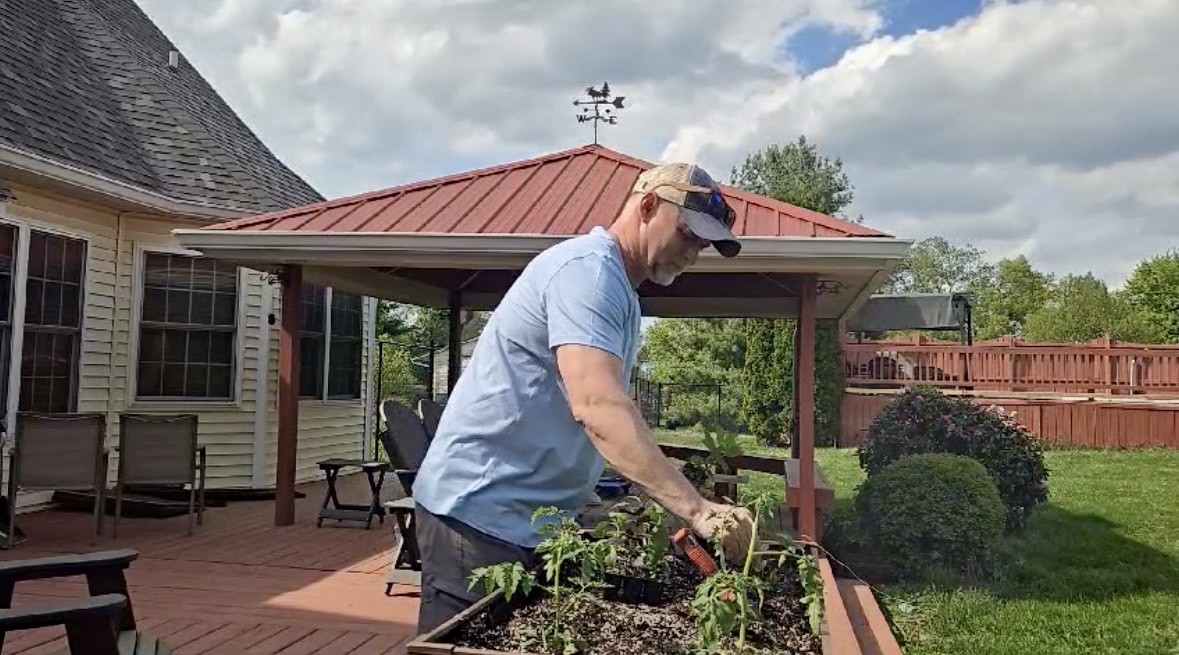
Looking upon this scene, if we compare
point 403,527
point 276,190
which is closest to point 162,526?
point 403,527

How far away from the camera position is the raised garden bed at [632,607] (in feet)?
4.77

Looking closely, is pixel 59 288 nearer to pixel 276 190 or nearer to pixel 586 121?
pixel 276 190

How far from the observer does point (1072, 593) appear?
5898mm

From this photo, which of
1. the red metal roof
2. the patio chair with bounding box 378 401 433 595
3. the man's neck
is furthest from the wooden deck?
the man's neck

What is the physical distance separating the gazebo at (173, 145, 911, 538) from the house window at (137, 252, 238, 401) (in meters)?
1.38

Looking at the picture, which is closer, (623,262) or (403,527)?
(623,262)

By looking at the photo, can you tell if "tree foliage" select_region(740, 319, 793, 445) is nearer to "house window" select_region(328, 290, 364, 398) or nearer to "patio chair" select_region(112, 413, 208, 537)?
"house window" select_region(328, 290, 364, 398)

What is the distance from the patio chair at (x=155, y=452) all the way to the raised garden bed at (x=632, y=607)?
16.3 ft

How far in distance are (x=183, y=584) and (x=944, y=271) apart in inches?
1938

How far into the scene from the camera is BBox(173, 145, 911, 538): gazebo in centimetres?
566

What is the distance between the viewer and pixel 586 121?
1767cm

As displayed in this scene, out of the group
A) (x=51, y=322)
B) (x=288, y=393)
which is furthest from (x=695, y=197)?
(x=51, y=322)

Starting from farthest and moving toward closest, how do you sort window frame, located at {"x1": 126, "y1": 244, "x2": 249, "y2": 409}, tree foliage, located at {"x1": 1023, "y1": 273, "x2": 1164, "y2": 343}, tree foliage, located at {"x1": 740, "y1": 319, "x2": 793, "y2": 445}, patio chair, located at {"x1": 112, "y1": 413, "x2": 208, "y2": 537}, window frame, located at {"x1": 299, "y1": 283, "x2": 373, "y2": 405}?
tree foliage, located at {"x1": 1023, "y1": 273, "x2": 1164, "y2": 343} → tree foliage, located at {"x1": 740, "y1": 319, "x2": 793, "y2": 445} → window frame, located at {"x1": 299, "y1": 283, "x2": 373, "y2": 405} → window frame, located at {"x1": 126, "y1": 244, "x2": 249, "y2": 409} → patio chair, located at {"x1": 112, "y1": 413, "x2": 208, "y2": 537}

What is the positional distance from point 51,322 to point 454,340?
3.24 meters
